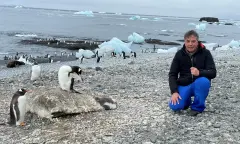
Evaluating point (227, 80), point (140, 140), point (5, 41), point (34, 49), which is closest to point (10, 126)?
point (140, 140)

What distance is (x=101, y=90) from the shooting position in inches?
286

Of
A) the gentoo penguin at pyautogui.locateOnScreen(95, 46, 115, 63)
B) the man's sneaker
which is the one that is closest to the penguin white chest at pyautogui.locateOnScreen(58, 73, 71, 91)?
the man's sneaker

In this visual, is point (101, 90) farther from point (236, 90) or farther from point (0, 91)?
point (236, 90)

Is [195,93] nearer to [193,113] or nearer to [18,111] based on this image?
[193,113]

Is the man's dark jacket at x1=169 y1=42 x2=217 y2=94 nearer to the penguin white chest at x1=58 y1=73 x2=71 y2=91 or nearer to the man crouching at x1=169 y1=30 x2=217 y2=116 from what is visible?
the man crouching at x1=169 y1=30 x2=217 y2=116


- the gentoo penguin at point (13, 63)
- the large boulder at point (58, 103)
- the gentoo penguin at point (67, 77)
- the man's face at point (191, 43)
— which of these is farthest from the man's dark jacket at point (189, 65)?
the gentoo penguin at point (13, 63)

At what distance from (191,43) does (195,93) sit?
2.47 feet

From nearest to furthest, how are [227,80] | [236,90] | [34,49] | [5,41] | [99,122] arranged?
[99,122], [236,90], [227,80], [34,49], [5,41]

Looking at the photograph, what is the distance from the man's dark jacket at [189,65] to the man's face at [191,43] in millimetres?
101

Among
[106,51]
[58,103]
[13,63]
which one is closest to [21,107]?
[58,103]

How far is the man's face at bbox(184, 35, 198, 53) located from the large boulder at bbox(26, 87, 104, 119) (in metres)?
1.74

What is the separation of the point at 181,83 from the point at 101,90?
259 centimetres

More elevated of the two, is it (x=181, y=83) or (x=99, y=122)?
(x=181, y=83)

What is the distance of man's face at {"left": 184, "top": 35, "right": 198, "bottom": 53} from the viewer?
4617 millimetres
